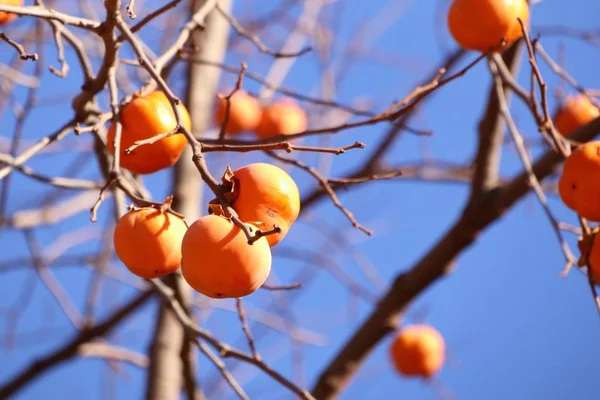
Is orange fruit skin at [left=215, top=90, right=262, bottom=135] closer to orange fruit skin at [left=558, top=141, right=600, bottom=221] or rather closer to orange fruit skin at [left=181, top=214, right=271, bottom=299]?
orange fruit skin at [left=558, top=141, right=600, bottom=221]

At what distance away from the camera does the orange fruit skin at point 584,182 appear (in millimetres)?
980

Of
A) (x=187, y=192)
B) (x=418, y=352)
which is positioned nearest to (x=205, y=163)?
(x=187, y=192)

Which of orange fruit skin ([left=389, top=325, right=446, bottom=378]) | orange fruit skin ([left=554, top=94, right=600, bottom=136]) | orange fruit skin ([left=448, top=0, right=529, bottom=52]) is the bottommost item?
orange fruit skin ([left=389, top=325, right=446, bottom=378])

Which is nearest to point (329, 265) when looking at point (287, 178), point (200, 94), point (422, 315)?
point (422, 315)

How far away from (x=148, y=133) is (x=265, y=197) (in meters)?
0.24

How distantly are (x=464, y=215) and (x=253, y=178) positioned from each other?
2.93ft

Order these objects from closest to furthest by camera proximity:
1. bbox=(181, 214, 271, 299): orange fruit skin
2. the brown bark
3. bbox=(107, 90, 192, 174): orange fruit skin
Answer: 1. bbox=(181, 214, 271, 299): orange fruit skin
2. bbox=(107, 90, 192, 174): orange fruit skin
3. the brown bark

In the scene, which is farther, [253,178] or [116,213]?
[116,213]

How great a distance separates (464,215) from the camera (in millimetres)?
1607

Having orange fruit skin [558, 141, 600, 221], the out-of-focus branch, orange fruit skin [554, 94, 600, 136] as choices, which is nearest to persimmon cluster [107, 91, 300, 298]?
orange fruit skin [558, 141, 600, 221]

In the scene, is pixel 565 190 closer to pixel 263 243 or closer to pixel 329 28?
pixel 263 243

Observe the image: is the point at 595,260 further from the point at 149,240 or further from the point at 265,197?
the point at 149,240

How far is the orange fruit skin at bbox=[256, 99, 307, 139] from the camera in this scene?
2.31 m

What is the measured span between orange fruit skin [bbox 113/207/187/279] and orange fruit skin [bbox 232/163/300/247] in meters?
0.09
